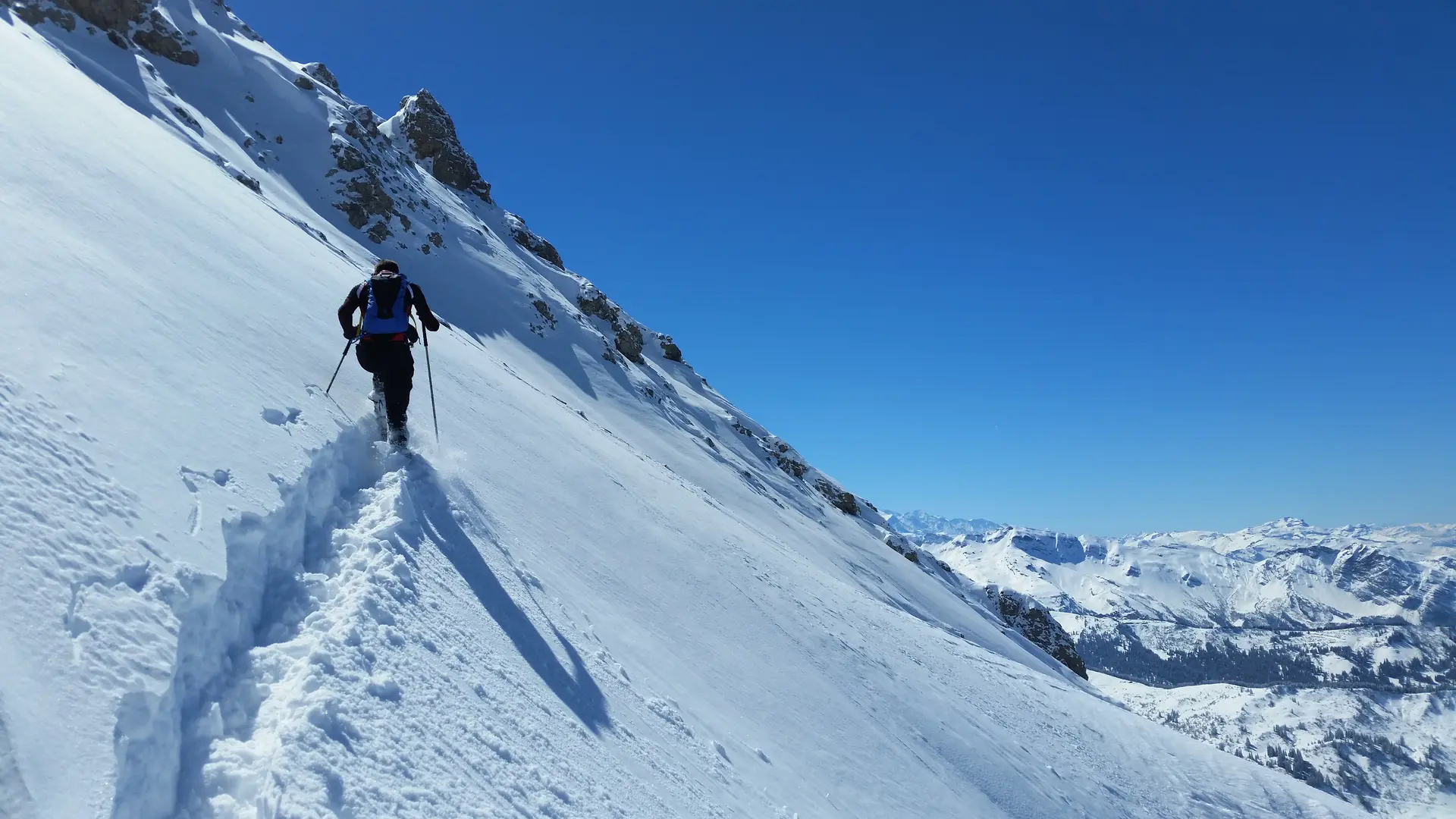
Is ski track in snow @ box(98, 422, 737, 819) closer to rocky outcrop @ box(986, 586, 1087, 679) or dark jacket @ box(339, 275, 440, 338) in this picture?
dark jacket @ box(339, 275, 440, 338)

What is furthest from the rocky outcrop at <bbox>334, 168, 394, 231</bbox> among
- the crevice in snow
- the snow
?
the snow

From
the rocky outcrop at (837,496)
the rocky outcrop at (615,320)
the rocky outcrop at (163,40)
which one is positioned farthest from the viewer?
the rocky outcrop at (837,496)

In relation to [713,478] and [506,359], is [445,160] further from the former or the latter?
[713,478]

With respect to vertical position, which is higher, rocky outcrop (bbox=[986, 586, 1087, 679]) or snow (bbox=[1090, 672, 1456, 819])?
snow (bbox=[1090, 672, 1456, 819])

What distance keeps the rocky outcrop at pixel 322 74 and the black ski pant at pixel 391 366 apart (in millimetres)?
74699

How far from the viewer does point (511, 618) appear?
731 centimetres

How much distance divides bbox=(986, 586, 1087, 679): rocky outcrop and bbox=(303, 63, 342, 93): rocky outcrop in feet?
263

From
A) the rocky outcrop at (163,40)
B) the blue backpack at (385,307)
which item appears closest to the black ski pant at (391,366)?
the blue backpack at (385,307)

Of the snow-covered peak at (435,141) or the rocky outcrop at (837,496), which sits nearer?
the rocky outcrop at (837,496)

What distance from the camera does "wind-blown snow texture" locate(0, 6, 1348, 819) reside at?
403 cm

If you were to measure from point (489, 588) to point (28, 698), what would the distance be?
168 inches

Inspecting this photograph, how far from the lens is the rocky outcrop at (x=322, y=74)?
69.0 m

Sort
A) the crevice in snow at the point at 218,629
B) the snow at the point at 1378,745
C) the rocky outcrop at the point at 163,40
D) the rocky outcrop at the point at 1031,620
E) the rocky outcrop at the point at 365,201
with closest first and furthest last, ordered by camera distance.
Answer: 1. the crevice in snow at the point at 218,629
2. the rocky outcrop at the point at 365,201
3. the rocky outcrop at the point at 163,40
4. the rocky outcrop at the point at 1031,620
5. the snow at the point at 1378,745

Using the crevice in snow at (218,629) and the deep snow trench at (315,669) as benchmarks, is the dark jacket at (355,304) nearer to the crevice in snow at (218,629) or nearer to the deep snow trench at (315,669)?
the deep snow trench at (315,669)
